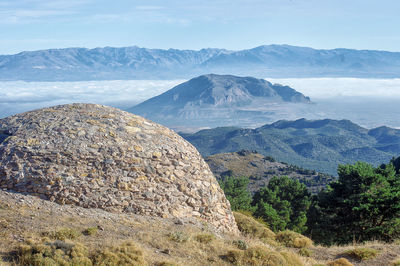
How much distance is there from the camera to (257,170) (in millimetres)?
113000

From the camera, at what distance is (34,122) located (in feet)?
47.8

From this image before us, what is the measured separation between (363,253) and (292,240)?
2833 mm

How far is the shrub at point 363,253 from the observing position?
12.8 metres

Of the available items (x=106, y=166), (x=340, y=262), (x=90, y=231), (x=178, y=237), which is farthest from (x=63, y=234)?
(x=340, y=262)

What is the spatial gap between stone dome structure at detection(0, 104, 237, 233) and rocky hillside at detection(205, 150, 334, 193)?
7665 cm

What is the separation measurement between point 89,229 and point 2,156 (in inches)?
174

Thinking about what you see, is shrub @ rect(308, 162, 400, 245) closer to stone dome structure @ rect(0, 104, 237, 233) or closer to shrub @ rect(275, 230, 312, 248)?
shrub @ rect(275, 230, 312, 248)

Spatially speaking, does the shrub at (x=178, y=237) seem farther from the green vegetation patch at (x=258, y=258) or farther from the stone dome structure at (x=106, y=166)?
the stone dome structure at (x=106, y=166)

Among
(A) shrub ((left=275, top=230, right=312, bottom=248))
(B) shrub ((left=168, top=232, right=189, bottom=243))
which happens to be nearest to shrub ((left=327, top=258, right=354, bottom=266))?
(A) shrub ((left=275, top=230, right=312, bottom=248))

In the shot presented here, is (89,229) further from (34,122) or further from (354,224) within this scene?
(354,224)

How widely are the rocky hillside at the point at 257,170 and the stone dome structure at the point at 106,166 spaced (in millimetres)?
76647

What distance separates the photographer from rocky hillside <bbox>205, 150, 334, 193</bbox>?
9839 cm

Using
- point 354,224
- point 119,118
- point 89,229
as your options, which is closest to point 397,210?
point 354,224

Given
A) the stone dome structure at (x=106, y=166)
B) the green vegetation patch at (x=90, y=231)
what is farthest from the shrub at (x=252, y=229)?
the green vegetation patch at (x=90, y=231)
